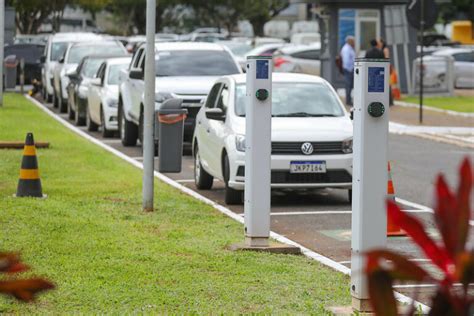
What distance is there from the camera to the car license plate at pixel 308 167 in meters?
14.5

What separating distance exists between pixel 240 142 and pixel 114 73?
1164 centimetres

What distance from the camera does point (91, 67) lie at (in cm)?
2947

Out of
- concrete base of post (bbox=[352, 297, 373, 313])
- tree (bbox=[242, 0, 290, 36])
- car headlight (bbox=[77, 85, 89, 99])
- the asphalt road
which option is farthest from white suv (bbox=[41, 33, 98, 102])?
tree (bbox=[242, 0, 290, 36])

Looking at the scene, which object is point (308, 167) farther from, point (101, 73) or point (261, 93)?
point (101, 73)

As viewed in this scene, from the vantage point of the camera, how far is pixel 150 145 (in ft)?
43.9

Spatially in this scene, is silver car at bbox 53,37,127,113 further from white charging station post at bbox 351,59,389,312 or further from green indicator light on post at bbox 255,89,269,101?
white charging station post at bbox 351,59,389,312

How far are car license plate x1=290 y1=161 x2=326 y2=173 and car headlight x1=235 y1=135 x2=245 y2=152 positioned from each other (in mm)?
582

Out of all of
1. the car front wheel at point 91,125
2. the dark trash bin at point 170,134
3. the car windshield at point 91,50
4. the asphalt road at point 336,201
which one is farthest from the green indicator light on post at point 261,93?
the car windshield at point 91,50

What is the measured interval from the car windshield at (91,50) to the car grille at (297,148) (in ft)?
59.0

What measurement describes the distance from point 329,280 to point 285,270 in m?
0.50

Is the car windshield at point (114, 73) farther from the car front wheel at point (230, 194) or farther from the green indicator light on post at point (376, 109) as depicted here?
the green indicator light on post at point (376, 109)

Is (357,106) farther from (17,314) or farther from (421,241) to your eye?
(421,241)

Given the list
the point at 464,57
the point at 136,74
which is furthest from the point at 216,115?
the point at 464,57

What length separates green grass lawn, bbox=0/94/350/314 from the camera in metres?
7.98
